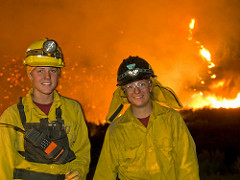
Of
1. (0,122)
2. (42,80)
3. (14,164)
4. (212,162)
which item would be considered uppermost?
(42,80)

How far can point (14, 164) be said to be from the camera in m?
3.39

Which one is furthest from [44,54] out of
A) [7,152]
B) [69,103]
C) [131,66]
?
[7,152]

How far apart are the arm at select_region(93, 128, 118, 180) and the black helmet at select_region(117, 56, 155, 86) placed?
765mm

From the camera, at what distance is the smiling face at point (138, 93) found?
150 inches

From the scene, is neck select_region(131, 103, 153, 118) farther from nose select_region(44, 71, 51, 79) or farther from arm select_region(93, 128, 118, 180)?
nose select_region(44, 71, 51, 79)

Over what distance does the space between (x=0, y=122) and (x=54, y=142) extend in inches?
25.7

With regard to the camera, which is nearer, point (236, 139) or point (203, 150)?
point (203, 150)

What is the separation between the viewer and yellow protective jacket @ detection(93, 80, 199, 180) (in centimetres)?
352

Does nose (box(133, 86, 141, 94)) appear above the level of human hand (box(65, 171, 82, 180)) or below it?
above

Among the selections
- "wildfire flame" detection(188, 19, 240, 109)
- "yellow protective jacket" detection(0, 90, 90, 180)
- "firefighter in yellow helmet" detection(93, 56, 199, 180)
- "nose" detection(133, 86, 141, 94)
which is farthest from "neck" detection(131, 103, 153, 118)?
"wildfire flame" detection(188, 19, 240, 109)

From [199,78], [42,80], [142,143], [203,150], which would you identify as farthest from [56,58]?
[199,78]

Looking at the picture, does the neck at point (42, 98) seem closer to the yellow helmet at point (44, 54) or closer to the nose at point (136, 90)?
the yellow helmet at point (44, 54)

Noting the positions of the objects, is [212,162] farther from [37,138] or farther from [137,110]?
[37,138]

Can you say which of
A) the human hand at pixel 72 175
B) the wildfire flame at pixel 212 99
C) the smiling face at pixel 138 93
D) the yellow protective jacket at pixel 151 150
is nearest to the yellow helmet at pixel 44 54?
the smiling face at pixel 138 93
